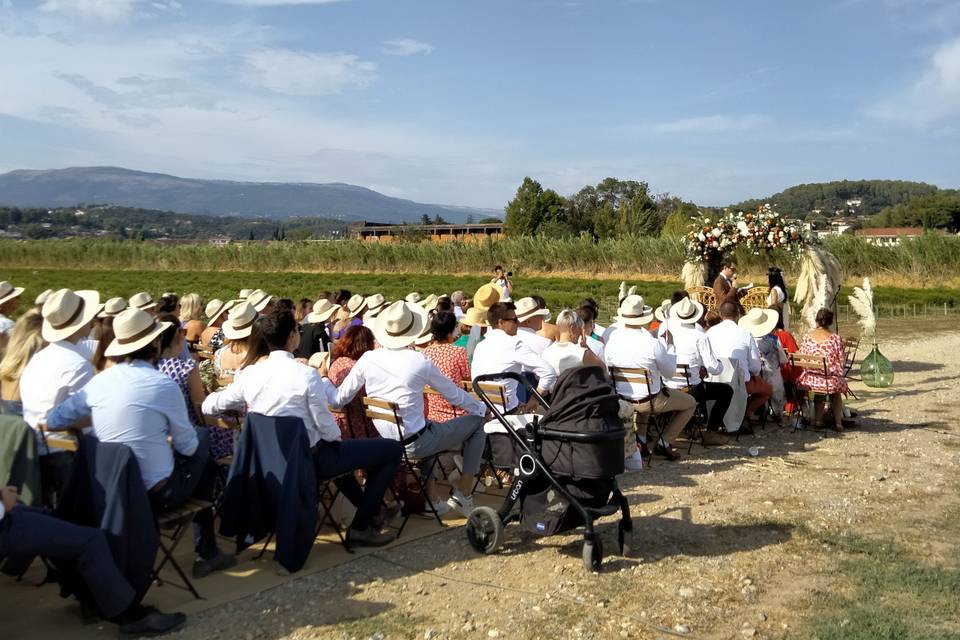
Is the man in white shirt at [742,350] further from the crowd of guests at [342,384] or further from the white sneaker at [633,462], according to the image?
the white sneaker at [633,462]

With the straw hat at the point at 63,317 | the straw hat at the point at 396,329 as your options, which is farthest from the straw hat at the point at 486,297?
the straw hat at the point at 63,317

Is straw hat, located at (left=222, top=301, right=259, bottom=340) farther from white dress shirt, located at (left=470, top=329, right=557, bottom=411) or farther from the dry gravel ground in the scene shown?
the dry gravel ground

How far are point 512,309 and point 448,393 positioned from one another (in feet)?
4.10

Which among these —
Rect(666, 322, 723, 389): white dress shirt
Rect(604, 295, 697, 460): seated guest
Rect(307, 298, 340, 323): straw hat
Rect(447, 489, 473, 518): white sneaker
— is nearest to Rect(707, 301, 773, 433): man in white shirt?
Rect(666, 322, 723, 389): white dress shirt

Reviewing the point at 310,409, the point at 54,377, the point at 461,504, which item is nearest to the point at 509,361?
the point at 461,504

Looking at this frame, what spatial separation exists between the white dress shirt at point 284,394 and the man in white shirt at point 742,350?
4.94 metres

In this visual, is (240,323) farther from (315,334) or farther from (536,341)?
(315,334)

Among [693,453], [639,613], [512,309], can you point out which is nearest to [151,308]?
[512,309]

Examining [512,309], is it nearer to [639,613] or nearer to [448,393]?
[448,393]

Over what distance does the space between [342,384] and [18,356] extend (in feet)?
7.03

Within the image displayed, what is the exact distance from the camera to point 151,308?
9141mm

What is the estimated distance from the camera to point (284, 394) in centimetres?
533

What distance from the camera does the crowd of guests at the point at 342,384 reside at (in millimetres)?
4711

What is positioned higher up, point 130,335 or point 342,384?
point 130,335
